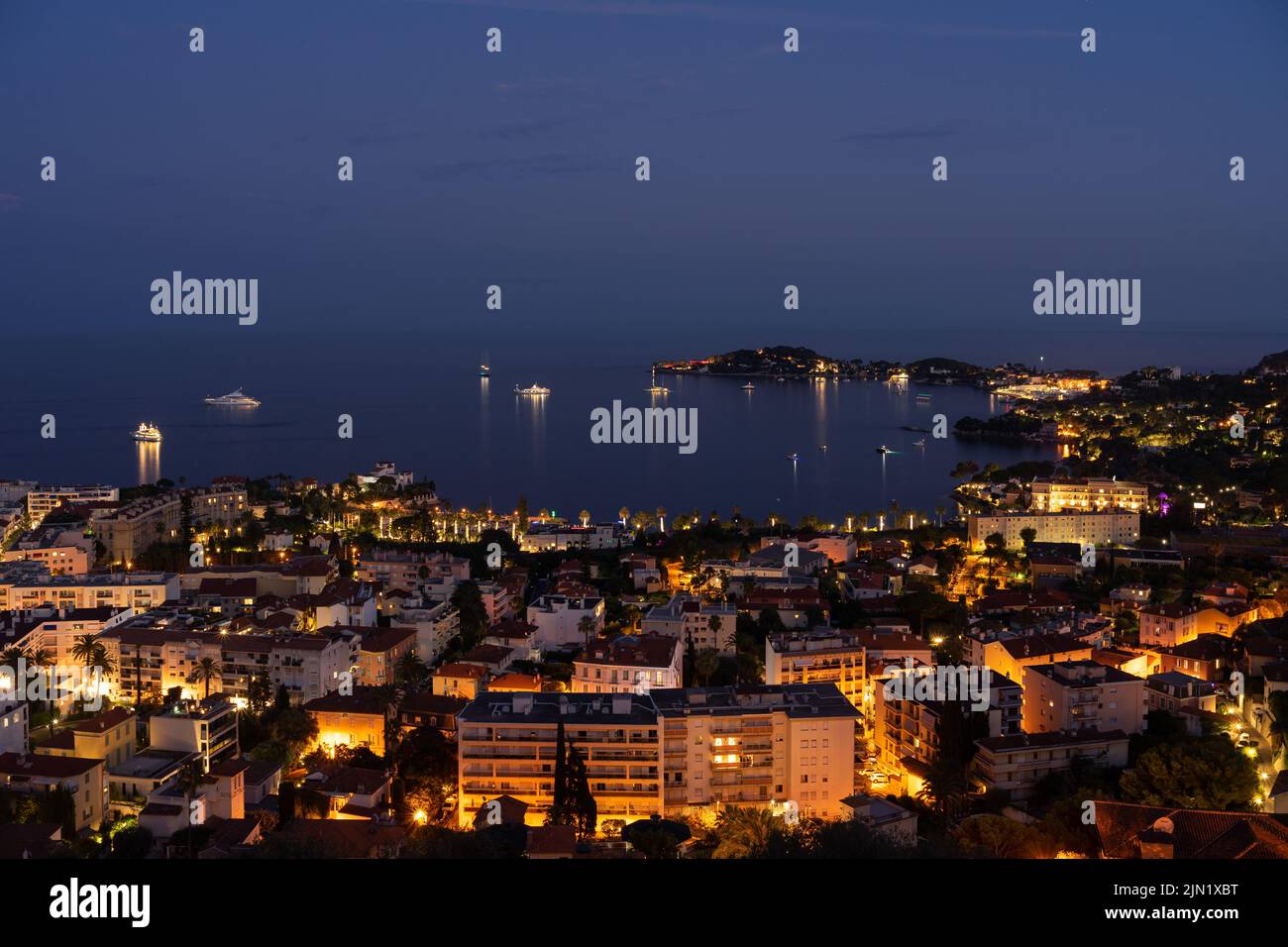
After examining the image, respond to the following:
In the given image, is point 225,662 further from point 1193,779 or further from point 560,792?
point 1193,779

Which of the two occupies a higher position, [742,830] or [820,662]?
[820,662]

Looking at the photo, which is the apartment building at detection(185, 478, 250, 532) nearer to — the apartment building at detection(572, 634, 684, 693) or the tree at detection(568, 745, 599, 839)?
the apartment building at detection(572, 634, 684, 693)

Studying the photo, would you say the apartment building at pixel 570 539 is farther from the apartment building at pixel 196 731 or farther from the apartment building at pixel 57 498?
the apartment building at pixel 196 731

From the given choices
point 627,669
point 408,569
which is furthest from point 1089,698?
point 408,569

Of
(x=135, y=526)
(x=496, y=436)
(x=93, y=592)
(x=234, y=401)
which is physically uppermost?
(x=234, y=401)

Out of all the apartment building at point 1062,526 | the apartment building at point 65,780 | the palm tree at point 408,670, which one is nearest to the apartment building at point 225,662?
the palm tree at point 408,670
